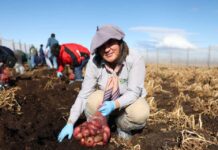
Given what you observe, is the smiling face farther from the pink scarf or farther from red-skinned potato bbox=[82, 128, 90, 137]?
red-skinned potato bbox=[82, 128, 90, 137]

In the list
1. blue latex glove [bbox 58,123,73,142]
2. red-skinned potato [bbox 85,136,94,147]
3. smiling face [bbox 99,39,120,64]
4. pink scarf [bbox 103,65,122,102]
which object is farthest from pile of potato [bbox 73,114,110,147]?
smiling face [bbox 99,39,120,64]

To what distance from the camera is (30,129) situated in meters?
4.05

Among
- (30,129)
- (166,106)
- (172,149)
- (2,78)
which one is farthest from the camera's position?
(2,78)

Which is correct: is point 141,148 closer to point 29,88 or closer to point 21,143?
point 21,143

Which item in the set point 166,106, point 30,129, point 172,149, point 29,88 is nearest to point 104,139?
point 172,149

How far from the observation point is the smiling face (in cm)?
352

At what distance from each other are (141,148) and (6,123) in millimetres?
1652

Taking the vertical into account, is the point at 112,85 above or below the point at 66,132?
above

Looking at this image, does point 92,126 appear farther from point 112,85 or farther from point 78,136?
point 112,85

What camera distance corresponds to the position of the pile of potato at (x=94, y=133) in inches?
136

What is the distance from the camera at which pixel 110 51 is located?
11.6 feet

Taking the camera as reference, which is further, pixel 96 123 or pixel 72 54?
pixel 72 54

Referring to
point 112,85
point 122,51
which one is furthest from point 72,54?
point 122,51

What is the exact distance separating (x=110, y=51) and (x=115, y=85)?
408 mm
